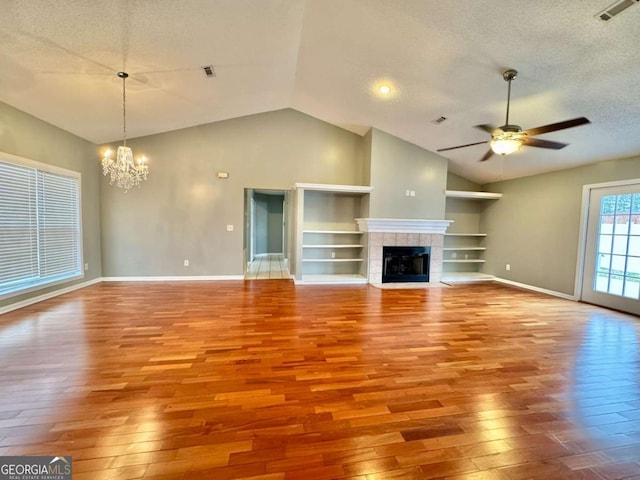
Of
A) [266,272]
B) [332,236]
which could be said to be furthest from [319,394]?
[266,272]

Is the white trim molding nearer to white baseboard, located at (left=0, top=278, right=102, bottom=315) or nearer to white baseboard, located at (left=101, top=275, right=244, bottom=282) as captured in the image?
white baseboard, located at (left=101, top=275, right=244, bottom=282)

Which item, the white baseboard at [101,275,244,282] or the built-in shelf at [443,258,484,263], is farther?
the built-in shelf at [443,258,484,263]

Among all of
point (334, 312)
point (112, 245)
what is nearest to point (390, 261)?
point (334, 312)

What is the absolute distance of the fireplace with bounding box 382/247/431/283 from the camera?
602 centimetres

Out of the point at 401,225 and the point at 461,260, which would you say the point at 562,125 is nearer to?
the point at 401,225

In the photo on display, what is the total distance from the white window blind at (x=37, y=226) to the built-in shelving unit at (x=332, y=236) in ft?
14.0

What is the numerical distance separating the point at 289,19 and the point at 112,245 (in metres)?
5.40

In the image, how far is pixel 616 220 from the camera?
14.5 ft

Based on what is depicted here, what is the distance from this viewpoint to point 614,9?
89.1 inches

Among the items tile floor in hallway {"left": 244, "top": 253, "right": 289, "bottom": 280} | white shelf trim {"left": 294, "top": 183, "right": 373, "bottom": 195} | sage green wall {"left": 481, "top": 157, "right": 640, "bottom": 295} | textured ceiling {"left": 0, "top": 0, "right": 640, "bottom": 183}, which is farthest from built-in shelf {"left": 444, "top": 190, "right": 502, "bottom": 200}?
tile floor in hallway {"left": 244, "top": 253, "right": 289, "bottom": 280}

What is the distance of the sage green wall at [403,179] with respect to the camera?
5816mm

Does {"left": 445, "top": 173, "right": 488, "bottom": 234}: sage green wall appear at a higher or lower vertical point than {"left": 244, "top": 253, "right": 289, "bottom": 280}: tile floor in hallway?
higher

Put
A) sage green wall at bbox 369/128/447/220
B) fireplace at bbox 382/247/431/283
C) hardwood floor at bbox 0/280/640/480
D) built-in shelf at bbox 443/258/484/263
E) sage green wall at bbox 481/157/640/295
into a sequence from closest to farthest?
hardwood floor at bbox 0/280/640/480
sage green wall at bbox 481/157/640/295
sage green wall at bbox 369/128/447/220
fireplace at bbox 382/247/431/283
built-in shelf at bbox 443/258/484/263

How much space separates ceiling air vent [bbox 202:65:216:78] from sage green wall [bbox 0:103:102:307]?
2625mm
